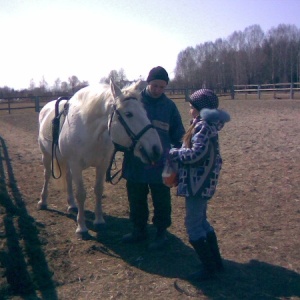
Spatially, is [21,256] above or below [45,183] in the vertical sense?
below

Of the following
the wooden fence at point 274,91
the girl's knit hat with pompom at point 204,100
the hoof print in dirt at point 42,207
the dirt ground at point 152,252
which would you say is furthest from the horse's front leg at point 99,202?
the wooden fence at point 274,91

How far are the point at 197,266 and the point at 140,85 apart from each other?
1755 millimetres

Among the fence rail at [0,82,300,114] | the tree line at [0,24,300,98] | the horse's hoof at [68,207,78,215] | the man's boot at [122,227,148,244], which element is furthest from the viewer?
the tree line at [0,24,300,98]

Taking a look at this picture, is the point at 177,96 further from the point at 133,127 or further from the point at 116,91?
the point at 133,127

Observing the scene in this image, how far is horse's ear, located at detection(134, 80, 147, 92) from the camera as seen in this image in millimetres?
4008

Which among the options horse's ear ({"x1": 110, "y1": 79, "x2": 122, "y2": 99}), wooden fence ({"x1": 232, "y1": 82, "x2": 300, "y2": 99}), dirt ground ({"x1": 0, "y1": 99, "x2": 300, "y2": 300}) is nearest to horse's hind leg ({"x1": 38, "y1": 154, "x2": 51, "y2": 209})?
dirt ground ({"x1": 0, "y1": 99, "x2": 300, "y2": 300})

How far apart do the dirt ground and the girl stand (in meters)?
0.33

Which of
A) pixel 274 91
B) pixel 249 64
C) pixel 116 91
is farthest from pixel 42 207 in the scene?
pixel 249 64

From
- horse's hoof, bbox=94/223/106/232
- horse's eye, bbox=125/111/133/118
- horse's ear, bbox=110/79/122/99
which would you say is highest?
horse's ear, bbox=110/79/122/99

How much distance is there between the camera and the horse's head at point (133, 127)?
3662 millimetres

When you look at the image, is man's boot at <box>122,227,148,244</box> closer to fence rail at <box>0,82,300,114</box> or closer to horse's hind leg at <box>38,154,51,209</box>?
horse's hind leg at <box>38,154,51,209</box>

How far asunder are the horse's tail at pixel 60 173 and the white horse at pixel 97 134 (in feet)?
0.04

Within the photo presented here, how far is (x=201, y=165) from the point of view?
3314mm

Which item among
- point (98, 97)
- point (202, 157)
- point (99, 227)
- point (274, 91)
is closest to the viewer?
point (202, 157)
